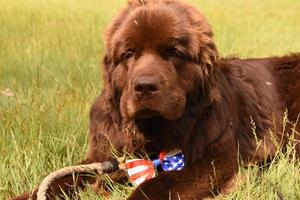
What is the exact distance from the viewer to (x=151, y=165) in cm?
400

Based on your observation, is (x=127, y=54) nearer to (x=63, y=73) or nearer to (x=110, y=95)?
(x=110, y=95)

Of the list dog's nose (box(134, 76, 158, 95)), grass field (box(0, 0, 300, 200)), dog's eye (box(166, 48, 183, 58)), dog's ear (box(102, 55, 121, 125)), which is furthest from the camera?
grass field (box(0, 0, 300, 200))

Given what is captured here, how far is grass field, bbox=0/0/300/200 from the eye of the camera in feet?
13.8

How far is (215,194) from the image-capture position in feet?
12.4

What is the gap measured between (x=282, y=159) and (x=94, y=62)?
411 centimetres

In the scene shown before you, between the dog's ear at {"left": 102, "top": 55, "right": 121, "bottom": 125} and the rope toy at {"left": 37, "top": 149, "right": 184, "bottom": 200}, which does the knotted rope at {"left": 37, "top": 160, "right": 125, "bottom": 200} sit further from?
the dog's ear at {"left": 102, "top": 55, "right": 121, "bottom": 125}

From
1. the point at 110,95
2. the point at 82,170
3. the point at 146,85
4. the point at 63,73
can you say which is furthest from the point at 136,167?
the point at 63,73

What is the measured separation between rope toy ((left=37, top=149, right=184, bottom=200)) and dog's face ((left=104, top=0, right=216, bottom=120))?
1.19 feet

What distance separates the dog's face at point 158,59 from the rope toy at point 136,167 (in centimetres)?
36

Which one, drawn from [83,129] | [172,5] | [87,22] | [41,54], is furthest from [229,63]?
[87,22]

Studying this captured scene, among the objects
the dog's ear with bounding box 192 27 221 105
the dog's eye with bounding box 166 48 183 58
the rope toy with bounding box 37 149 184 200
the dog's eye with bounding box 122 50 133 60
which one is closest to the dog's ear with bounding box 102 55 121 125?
the dog's eye with bounding box 122 50 133 60

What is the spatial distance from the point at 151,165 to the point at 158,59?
0.70 metres

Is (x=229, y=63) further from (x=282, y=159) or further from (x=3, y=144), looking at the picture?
(x=3, y=144)

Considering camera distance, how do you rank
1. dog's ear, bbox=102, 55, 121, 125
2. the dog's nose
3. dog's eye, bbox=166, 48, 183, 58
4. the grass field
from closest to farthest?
the dog's nose, dog's eye, bbox=166, 48, 183, 58, dog's ear, bbox=102, 55, 121, 125, the grass field
